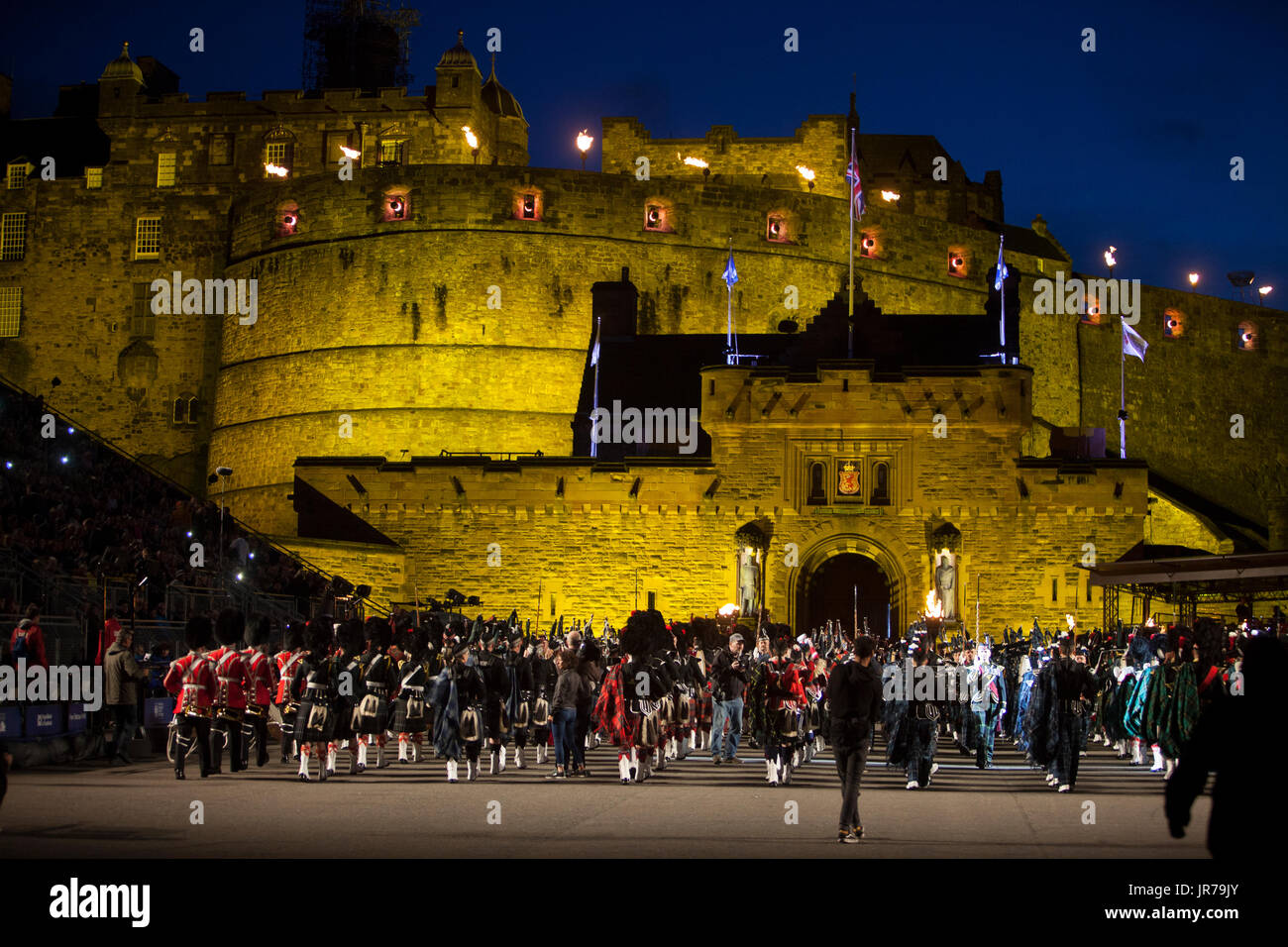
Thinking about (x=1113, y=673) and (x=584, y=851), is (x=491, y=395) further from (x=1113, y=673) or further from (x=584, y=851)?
(x=584, y=851)

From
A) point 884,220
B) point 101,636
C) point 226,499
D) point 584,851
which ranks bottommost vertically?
point 584,851

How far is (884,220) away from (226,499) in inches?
810

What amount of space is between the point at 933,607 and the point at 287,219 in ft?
72.4

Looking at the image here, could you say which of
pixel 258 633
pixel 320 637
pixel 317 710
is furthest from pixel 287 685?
pixel 317 710

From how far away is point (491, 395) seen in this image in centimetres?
4569

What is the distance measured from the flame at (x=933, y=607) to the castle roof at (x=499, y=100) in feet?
99.0

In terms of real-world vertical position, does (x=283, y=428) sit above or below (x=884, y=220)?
below

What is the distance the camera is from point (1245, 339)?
54000 mm

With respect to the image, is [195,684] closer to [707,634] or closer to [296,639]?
[296,639]

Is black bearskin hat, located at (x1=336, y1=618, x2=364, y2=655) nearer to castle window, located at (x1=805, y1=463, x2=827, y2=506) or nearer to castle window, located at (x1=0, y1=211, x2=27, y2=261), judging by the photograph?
castle window, located at (x1=805, y1=463, x2=827, y2=506)

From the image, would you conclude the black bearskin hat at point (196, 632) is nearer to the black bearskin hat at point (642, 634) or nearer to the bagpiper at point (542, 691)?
the black bearskin hat at point (642, 634)

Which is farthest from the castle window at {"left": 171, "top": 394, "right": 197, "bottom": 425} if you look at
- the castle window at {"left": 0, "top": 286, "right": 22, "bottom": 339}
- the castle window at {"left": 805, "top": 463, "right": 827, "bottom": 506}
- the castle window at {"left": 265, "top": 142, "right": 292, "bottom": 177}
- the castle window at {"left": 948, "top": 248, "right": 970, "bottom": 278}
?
the castle window at {"left": 948, "top": 248, "right": 970, "bottom": 278}

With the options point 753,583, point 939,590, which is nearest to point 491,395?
point 753,583

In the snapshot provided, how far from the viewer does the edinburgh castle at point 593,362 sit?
3741 cm
